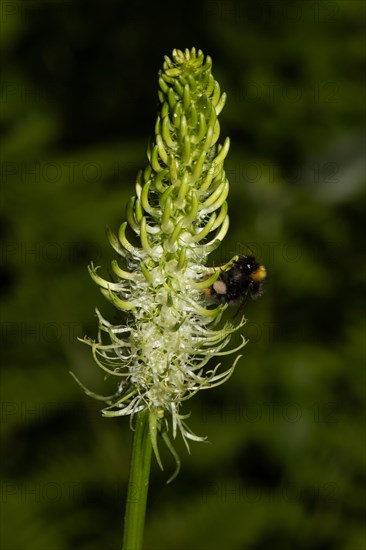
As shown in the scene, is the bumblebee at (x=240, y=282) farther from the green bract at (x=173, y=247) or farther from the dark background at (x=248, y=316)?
the dark background at (x=248, y=316)

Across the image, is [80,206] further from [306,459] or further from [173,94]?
[173,94]

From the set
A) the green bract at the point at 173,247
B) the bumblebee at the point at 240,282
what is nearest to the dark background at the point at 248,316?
the bumblebee at the point at 240,282

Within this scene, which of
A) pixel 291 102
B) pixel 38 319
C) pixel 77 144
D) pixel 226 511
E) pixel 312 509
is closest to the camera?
pixel 226 511

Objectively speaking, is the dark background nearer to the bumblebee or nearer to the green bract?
the bumblebee

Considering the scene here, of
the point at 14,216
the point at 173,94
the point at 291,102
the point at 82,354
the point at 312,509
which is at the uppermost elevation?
the point at 173,94

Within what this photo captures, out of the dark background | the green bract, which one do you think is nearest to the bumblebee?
the green bract

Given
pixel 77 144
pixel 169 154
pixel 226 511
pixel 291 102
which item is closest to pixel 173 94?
pixel 169 154
